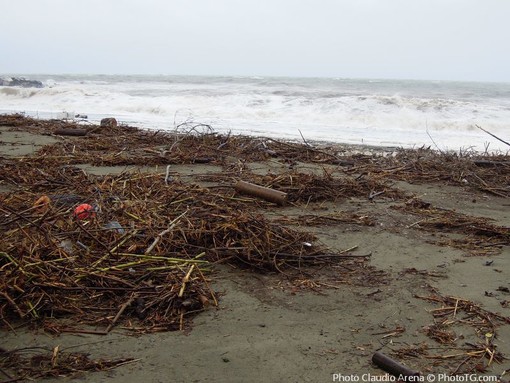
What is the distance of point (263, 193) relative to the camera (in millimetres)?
4129

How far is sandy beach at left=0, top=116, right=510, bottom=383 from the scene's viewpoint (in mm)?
1886

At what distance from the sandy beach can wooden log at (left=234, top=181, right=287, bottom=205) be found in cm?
7

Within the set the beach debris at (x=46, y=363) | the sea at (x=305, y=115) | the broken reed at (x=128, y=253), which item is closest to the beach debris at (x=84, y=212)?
the broken reed at (x=128, y=253)

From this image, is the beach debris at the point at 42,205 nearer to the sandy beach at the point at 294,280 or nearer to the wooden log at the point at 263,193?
the sandy beach at the point at 294,280

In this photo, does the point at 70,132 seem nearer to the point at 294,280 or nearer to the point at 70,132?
the point at 70,132

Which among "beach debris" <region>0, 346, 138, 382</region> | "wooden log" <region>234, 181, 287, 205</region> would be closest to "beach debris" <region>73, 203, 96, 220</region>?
"beach debris" <region>0, 346, 138, 382</region>

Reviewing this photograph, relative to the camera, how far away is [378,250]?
3.22 meters

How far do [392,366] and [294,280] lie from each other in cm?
96

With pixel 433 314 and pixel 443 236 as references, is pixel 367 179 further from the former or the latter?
pixel 433 314

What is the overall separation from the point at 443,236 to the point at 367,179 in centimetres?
187

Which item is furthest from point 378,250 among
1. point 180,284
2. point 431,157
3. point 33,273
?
point 431,157

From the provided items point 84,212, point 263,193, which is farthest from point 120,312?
point 263,193

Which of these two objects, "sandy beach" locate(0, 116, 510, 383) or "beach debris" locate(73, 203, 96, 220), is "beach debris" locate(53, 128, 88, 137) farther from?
"beach debris" locate(73, 203, 96, 220)

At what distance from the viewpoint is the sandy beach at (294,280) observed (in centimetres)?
189
